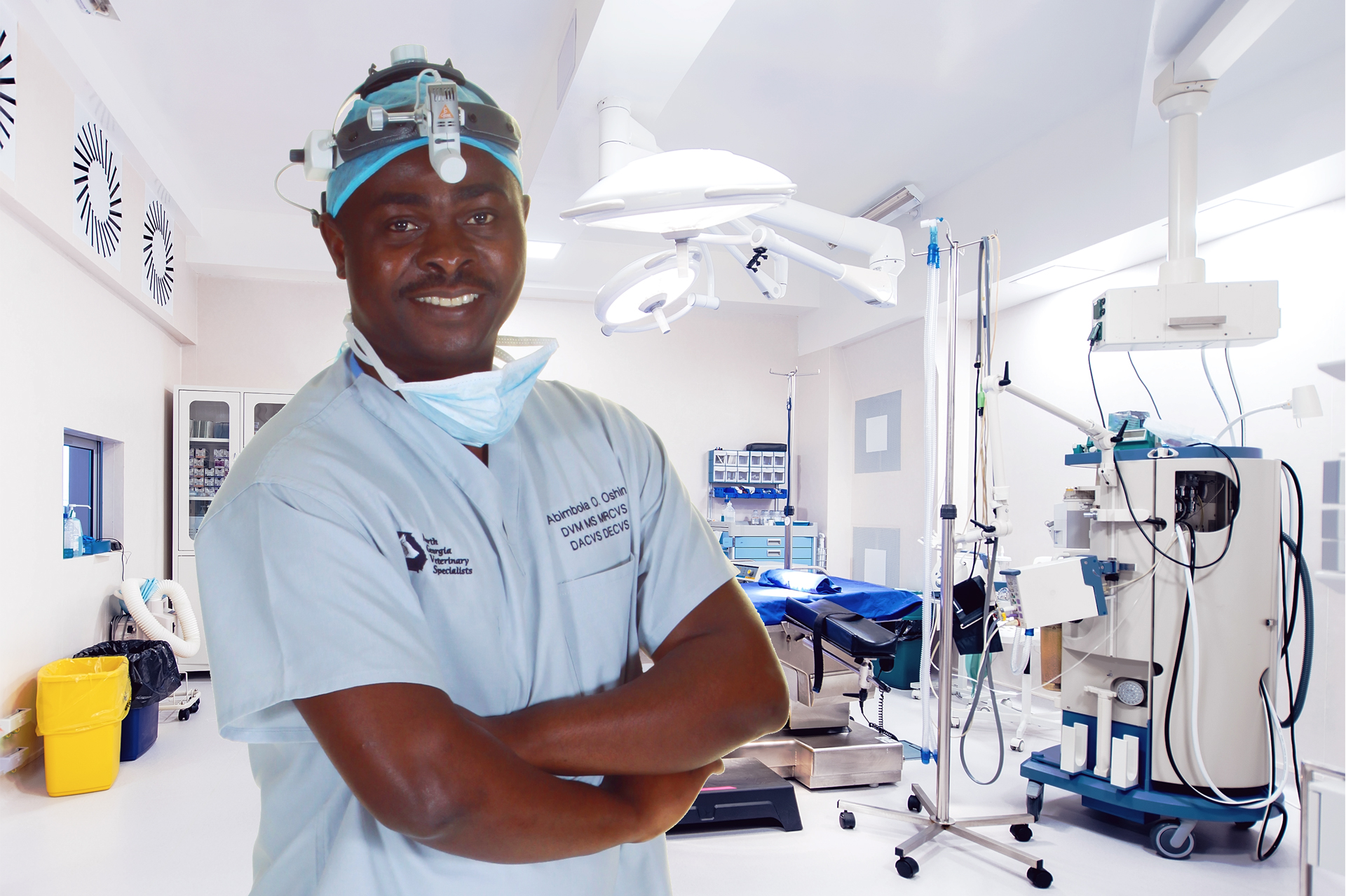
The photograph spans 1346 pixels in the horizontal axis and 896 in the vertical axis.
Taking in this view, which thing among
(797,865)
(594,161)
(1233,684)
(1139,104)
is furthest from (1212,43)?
(797,865)

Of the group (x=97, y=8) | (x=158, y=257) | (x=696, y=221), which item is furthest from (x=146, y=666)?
(x=696, y=221)

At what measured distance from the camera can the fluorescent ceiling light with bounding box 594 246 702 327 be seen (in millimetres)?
2623

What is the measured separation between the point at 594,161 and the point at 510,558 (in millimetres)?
3664

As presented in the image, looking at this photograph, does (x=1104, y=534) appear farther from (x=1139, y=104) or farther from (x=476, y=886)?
(x=476, y=886)

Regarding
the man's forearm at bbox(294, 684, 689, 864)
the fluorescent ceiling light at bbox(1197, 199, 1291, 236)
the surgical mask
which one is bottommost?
the man's forearm at bbox(294, 684, 689, 864)

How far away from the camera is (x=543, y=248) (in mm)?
6328

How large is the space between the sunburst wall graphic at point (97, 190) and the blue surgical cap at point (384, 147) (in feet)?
12.6

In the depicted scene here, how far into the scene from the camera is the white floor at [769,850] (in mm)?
2670

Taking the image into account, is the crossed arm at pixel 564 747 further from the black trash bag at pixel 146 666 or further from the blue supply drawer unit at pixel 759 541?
the blue supply drawer unit at pixel 759 541

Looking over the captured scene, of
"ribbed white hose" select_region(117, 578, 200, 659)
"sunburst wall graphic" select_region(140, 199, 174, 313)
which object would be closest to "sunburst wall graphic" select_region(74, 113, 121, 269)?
"sunburst wall graphic" select_region(140, 199, 174, 313)

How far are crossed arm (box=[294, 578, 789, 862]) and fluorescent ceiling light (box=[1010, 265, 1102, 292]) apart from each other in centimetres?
438

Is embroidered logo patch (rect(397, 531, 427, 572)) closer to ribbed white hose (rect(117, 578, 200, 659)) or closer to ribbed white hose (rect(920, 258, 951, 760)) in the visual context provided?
ribbed white hose (rect(920, 258, 951, 760))

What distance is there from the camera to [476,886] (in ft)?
2.49

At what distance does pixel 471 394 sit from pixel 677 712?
379 millimetres
